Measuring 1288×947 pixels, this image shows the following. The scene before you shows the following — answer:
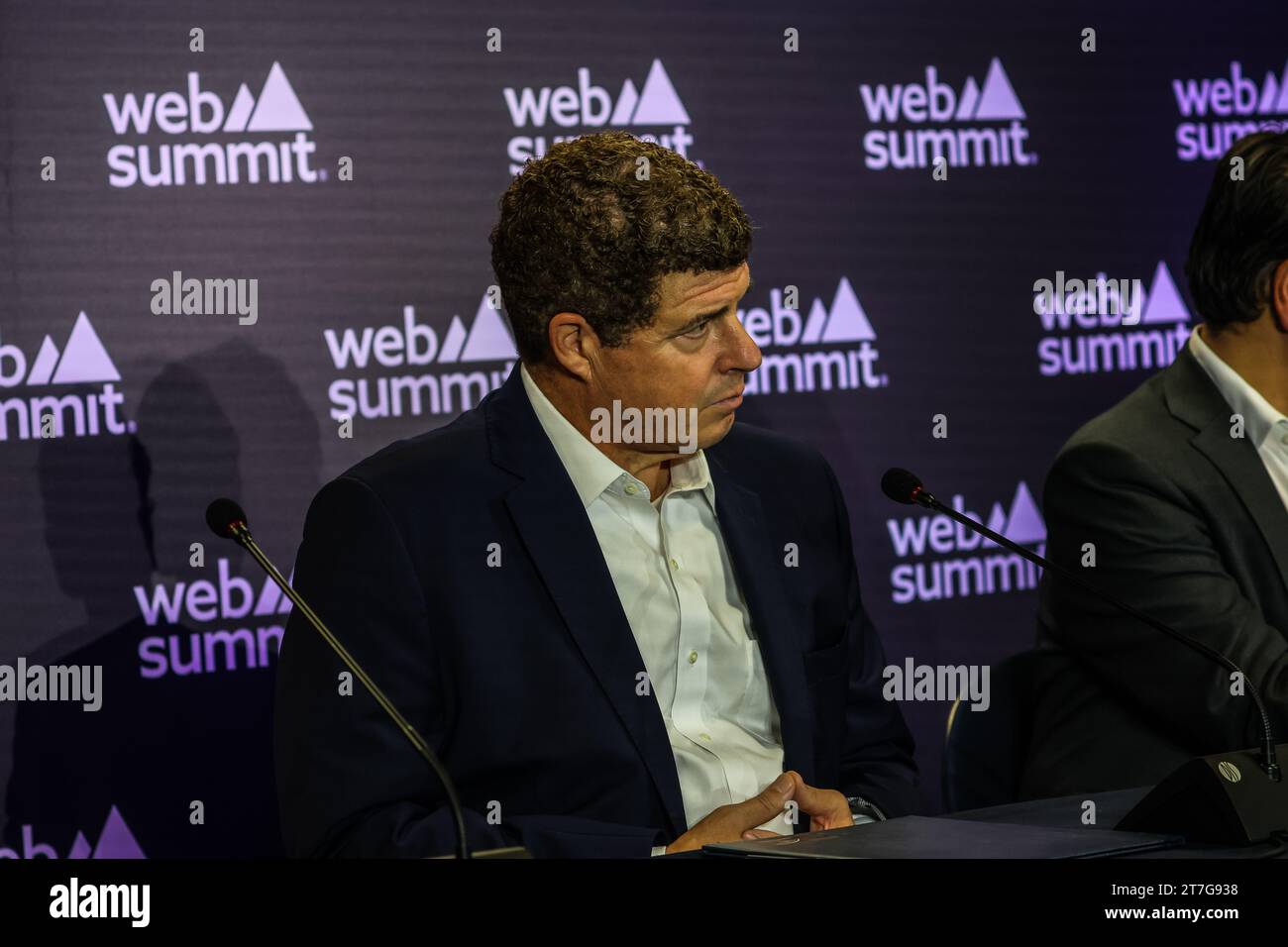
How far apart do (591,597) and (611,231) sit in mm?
549

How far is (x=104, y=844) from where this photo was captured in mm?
3537

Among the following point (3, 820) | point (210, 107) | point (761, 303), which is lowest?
point (3, 820)

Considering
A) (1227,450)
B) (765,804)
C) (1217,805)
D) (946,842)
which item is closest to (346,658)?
(765,804)

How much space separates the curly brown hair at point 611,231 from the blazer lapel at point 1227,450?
3.47 ft

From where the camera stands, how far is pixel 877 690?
7.98ft

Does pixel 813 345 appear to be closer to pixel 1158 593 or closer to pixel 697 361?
pixel 1158 593

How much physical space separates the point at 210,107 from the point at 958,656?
2.53 metres

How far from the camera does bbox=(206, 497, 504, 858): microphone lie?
1544 mm

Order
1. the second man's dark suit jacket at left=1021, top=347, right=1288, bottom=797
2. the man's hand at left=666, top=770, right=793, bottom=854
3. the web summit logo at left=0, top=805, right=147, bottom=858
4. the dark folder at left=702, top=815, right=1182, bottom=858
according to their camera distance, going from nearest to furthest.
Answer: the dark folder at left=702, top=815, right=1182, bottom=858
the man's hand at left=666, top=770, right=793, bottom=854
the second man's dark suit jacket at left=1021, top=347, right=1288, bottom=797
the web summit logo at left=0, top=805, right=147, bottom=858

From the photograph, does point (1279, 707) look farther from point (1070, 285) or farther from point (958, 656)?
point (1070, 285)

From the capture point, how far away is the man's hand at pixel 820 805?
2016 mm

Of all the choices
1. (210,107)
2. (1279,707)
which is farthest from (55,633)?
(1279,707)

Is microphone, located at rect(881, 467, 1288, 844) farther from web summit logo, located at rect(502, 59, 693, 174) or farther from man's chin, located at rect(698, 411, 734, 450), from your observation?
web summit logo, located at rect(502, 59, 693, 174)

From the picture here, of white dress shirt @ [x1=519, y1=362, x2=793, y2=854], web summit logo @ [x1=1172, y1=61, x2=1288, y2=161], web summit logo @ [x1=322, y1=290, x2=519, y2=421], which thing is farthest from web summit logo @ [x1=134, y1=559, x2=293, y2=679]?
web summit logo @ [x1=1172, y1=61, x2=1288, y2=161]
